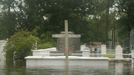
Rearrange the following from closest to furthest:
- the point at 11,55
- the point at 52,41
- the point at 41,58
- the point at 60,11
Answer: the point at 41,58, the point at 11,55, the point at 52,41, the point at 60,11

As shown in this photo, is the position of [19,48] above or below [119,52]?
above

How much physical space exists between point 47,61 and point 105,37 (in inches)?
1836

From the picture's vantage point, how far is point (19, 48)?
42062mm

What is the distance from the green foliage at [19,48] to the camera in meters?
42.1

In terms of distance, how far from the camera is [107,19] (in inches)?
3285

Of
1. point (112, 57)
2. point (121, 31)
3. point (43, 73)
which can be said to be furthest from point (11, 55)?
point (121, 31)

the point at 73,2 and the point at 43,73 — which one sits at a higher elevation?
the point at 73,2

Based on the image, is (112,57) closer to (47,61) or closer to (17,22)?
(47,61)

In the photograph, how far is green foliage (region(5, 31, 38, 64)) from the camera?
138 ft

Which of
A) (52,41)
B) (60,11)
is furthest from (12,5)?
(52,41)

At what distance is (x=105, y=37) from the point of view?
263ft

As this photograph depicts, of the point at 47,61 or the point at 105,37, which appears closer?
the point at 47,61

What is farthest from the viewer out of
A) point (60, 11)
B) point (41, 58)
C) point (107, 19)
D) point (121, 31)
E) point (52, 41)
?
point (107, 19)

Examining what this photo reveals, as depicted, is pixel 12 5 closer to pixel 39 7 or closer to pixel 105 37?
pixel 39 7
